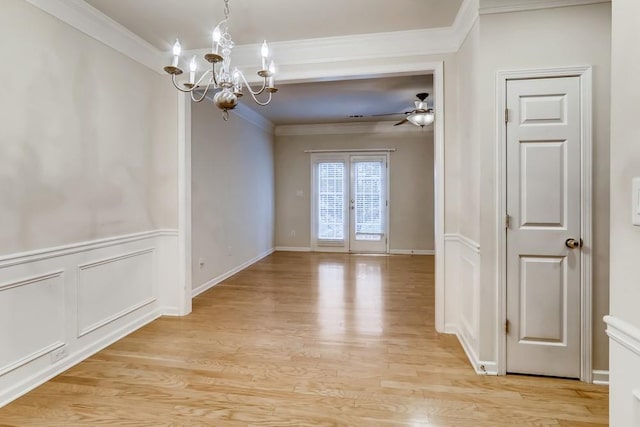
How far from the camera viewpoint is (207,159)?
4582 millimetres

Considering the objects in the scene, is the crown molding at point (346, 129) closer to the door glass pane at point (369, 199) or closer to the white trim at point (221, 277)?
the door glass pane at point (369, 199)

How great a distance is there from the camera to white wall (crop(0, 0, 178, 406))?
2.12 meters

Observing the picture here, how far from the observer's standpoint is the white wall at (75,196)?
6.95 feet

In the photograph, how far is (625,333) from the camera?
97 centimetres

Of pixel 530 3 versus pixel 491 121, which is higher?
pixel 530 3

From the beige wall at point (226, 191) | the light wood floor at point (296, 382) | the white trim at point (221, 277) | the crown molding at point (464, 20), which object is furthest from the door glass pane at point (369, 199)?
the crown molding at point (464, 20)

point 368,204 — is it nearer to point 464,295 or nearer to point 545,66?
point 464,295

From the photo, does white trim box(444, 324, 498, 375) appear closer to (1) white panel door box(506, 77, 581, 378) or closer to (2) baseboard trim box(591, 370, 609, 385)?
(1) white panel door box(506, 77, 581, 378)

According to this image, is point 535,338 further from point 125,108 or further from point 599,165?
point 125,108

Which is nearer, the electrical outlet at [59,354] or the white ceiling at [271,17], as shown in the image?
the electrical outlet at [59,354]

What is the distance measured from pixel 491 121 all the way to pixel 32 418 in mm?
3412

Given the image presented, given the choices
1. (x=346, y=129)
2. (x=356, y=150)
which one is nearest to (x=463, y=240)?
(x=356, y=150)

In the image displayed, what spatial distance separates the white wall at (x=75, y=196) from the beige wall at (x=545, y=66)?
2918mm

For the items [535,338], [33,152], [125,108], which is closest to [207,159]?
[125,108]
